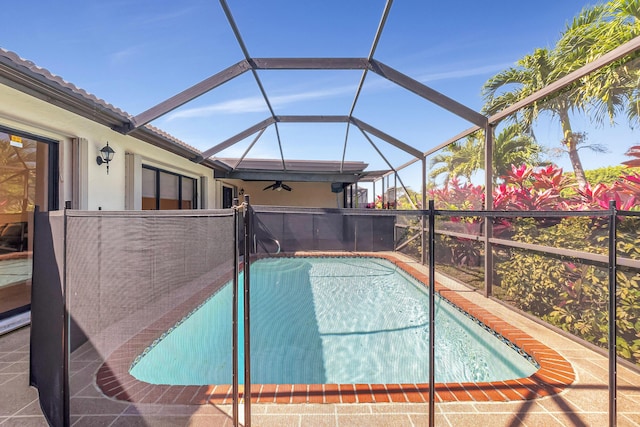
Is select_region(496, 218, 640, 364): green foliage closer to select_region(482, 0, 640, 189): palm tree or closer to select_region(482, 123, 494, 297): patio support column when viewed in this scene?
select_region(482, 123, 494, 297): patio support column

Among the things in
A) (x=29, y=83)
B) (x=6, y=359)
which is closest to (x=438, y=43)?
(x=29, y=83)

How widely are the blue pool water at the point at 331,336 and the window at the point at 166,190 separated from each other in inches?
142

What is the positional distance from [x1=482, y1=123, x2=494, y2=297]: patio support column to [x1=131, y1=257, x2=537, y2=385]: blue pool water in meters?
0.75

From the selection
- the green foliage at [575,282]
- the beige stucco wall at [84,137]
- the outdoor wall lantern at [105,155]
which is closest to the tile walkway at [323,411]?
the green foliage at [575,282]

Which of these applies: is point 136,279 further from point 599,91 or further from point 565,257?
point 599,91

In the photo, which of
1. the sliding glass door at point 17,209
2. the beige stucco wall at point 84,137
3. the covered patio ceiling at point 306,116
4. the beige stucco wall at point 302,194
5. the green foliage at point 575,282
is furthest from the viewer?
the beige stucco wall at point 302,194

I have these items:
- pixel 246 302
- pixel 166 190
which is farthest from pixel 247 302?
pixel 166 190

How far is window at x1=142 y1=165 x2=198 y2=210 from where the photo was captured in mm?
6664

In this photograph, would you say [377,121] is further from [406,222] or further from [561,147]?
[561,147]

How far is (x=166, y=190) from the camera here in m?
7.53

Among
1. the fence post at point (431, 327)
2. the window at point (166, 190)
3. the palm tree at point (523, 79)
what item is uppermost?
the palm tree at point (523, 79)

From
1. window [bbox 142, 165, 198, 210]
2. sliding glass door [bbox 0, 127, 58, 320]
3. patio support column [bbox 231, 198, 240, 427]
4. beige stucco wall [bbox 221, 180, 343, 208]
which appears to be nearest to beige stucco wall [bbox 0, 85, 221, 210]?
sliding glass door [bbox 0, 127, 58, 320]

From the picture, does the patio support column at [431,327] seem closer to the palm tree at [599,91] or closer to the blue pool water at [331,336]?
the blue pool water at [331,336]

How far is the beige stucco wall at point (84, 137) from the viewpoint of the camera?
3498 mm
